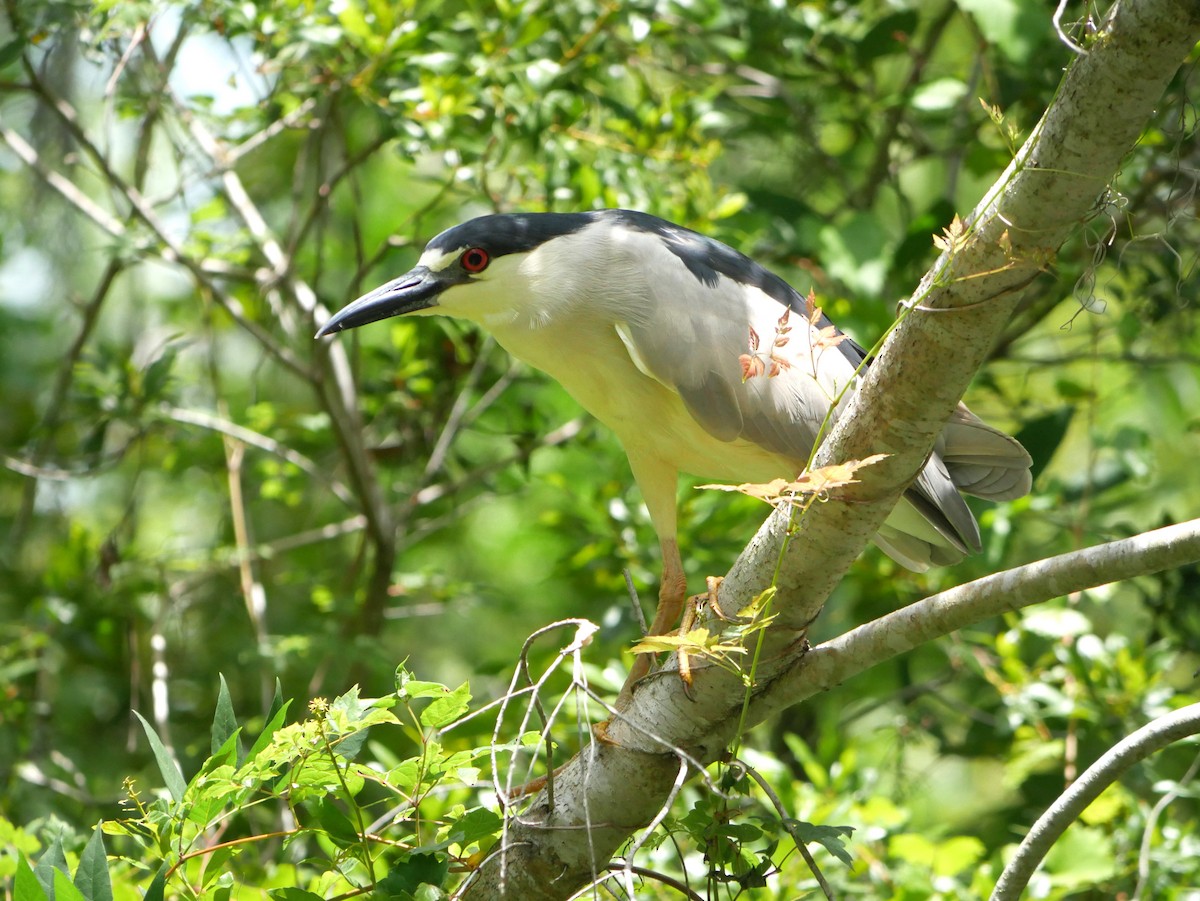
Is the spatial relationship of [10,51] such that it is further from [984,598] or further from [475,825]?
[984,598]

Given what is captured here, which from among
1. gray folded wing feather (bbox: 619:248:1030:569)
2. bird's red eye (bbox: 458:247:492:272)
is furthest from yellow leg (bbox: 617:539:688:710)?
bird's red eye (bbox: 458:247:492:272)

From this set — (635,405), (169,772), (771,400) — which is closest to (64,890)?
(169,772)

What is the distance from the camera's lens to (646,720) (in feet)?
6.51

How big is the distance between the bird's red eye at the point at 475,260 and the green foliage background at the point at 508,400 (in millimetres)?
475

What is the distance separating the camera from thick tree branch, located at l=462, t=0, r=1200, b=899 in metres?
→ 1.32

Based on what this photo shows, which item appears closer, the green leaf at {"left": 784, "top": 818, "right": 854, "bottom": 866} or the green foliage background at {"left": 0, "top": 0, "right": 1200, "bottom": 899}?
the green leaf at {"left": 784, "top": 818, "right": 854, "bottom": 866}

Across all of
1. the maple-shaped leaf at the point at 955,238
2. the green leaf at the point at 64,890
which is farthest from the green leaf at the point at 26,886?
the maple-shaped leaf at the point at 955,238

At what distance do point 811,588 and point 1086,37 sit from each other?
851 mm

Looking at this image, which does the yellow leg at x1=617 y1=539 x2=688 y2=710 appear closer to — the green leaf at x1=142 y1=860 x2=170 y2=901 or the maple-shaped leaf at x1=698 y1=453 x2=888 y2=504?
the maple-shaped leaf at x1=698 y1=453 x2=888 y2=504

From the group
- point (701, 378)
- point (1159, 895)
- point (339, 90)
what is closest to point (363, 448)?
point (339, 90)

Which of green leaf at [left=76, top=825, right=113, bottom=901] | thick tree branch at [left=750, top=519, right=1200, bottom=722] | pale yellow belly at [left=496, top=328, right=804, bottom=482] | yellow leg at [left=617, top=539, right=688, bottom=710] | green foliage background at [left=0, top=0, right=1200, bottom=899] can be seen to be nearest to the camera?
thick tree branch at [left=750, top=519, right=1200, bottom=722]

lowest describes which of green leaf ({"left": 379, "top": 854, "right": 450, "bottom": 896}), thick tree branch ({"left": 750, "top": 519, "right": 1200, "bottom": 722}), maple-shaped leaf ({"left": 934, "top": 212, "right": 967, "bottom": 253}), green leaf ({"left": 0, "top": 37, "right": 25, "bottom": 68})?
green leaf ({"left": 379, "top": 854, "right": 450, "bottom": 896})

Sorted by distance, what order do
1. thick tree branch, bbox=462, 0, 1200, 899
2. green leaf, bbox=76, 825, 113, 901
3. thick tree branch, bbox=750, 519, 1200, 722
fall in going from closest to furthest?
thick tree branch, bbox=462, 0, 1200, 899
thick tree branch, bbox=750, 519, 1200, 722
green leaf, bbox=76, 825, 113, 901

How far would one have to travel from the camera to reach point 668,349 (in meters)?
2.50
